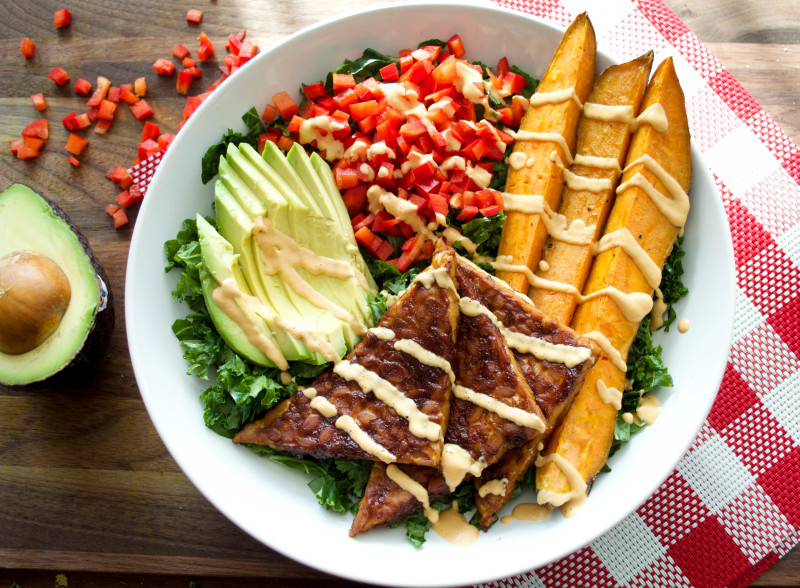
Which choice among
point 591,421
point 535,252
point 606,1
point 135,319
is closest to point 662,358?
point 591,421

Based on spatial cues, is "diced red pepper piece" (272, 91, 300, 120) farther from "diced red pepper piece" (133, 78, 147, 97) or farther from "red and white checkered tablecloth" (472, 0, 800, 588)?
"red and white checkered tablecloth" (472, 0, 800, 588)

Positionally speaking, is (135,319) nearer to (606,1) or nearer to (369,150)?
(369,150)

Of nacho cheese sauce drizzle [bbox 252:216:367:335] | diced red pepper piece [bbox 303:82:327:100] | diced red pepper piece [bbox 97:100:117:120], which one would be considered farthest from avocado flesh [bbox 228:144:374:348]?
diced red pepper piece [bbox 97:100:117:120]

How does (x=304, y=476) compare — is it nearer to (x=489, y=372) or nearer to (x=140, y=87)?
(x=489, y=372)

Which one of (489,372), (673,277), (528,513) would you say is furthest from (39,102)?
(673,277)

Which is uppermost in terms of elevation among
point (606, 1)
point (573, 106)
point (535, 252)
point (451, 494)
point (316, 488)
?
point (606, 1)
